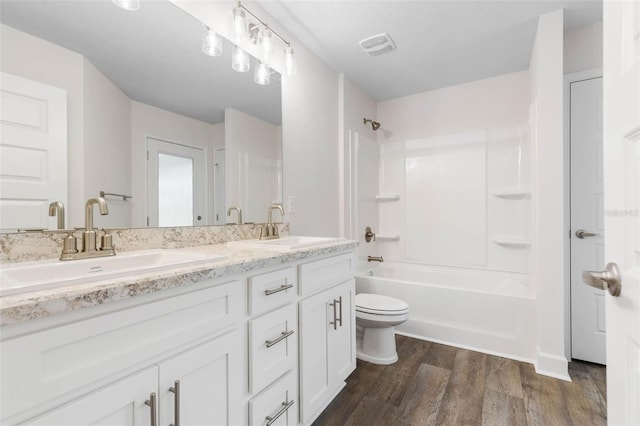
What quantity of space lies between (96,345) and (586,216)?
9.34 ft

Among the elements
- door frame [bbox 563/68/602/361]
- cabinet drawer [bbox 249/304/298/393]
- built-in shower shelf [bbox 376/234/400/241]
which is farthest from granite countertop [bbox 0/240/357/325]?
built-in shower shelf [bbox 376/234/400/241]

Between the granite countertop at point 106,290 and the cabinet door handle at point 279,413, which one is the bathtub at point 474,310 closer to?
the cabinet door handle at point 279,413

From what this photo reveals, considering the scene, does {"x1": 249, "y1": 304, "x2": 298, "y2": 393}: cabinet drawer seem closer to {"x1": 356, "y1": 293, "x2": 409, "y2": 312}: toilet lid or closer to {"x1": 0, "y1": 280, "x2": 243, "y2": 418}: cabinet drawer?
{"x1": 0, "y1": 280, "x2": 243, "y2": 418}: cabinet drawer

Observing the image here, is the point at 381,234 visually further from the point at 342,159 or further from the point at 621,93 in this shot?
the point at 621,93

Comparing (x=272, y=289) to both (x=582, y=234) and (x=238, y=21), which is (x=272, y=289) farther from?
(x=582, y=234)

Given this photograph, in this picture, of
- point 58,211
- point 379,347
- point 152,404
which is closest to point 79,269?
point 58,211

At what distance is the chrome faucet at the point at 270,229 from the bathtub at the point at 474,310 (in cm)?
113

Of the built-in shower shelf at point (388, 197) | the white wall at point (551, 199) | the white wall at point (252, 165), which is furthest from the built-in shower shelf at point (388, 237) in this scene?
the white wall at point (252, 165)

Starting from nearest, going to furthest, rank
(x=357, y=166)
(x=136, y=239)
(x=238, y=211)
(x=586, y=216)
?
(x=136, y=239) → (x=238, y=211) → (x=586, y=216) → (x=357, y=166)

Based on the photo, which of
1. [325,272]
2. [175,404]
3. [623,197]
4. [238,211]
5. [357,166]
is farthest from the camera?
[357,166]

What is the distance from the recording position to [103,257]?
107 centimetres

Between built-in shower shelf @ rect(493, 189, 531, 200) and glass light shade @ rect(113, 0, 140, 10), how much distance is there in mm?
3017

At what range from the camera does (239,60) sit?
1742 mm

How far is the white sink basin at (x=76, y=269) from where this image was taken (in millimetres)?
694
